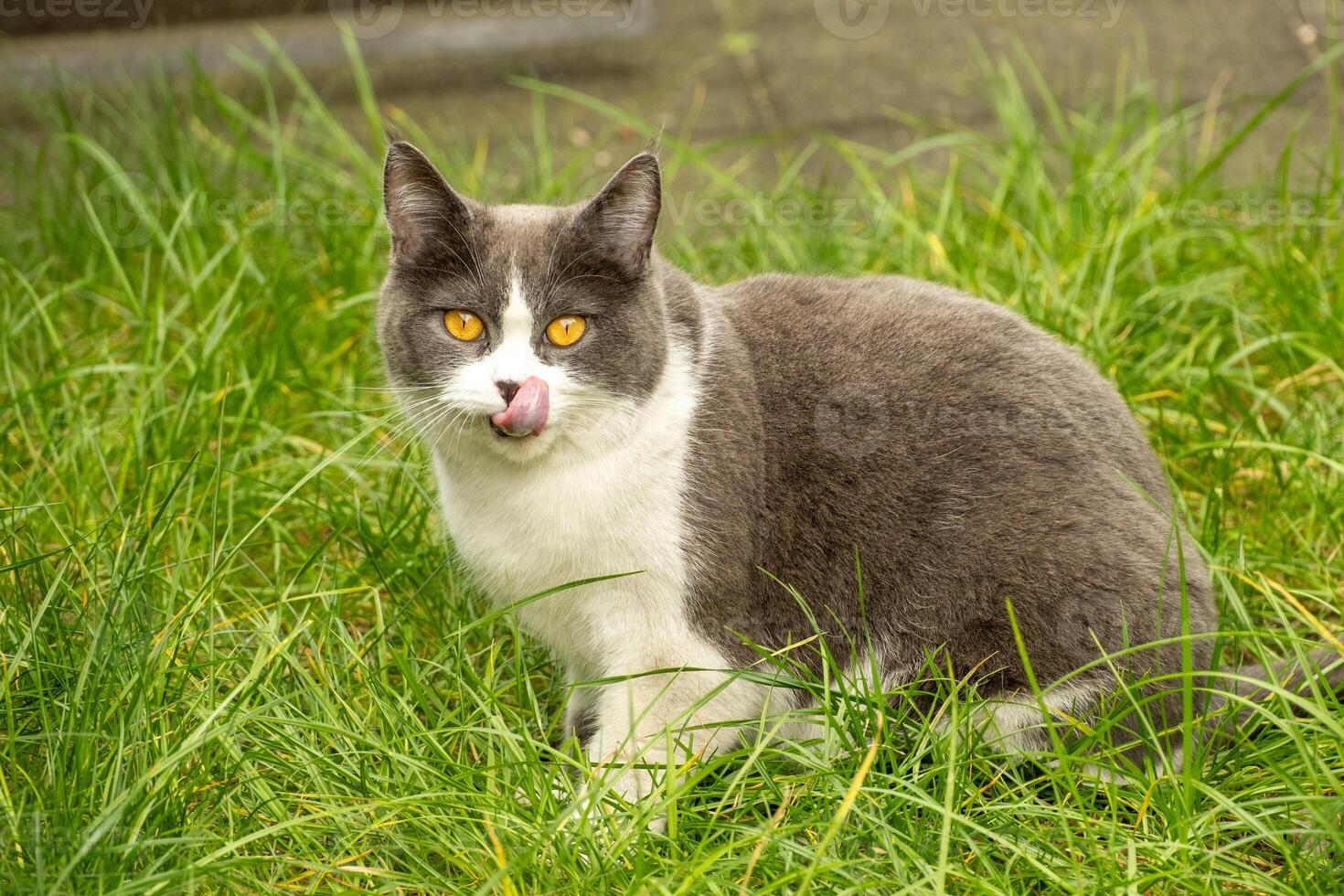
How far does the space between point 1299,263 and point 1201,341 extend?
385 mm

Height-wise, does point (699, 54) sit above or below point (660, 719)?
above

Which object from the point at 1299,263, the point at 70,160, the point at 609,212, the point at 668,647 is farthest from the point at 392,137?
the point at 1299,263

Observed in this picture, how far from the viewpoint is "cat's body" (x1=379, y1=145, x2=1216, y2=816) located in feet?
8.04

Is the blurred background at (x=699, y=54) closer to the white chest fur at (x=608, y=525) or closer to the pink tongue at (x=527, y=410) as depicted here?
the white chest fur at (x=608, y=525)

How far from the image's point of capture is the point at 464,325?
2.45m

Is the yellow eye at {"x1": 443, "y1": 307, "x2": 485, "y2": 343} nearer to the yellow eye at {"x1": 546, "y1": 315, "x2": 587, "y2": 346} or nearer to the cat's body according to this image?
the cat's body

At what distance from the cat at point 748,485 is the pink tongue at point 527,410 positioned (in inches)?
1.1

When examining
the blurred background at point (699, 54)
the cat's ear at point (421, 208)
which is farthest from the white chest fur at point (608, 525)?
the blurred background at point (699, 54)

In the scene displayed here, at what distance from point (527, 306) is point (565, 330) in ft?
0.32

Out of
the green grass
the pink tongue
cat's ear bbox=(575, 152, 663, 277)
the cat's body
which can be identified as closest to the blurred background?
the green grass

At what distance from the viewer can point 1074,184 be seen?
4.21 meters

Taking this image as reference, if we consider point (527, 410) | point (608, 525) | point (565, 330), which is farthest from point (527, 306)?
point (608, 525)

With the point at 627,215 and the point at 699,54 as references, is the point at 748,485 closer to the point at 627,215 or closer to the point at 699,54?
the point at 627,215

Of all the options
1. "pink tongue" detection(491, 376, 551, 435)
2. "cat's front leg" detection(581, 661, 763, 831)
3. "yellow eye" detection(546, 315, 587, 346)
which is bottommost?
"cat's front leg" detection(581, 661, 763, 831)
